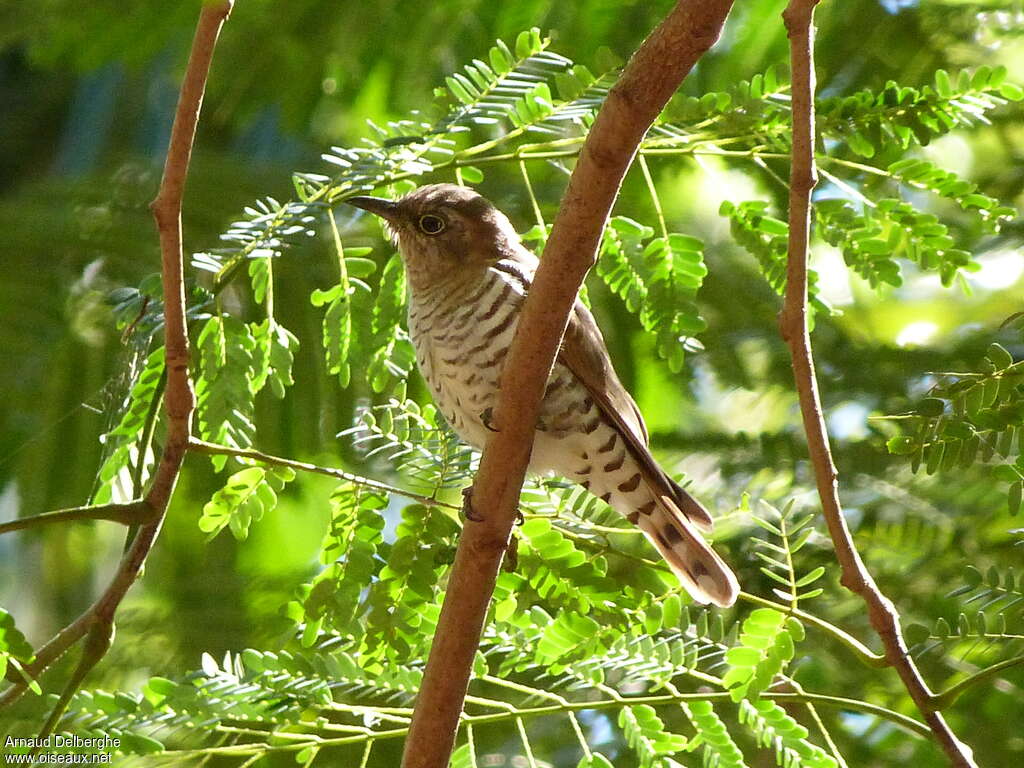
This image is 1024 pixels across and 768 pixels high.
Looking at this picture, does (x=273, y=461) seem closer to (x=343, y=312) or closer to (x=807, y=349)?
(x=343, y=312)

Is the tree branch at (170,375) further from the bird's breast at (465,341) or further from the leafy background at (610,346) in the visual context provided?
the bird's breast at (465,341)

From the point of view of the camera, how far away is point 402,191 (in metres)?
2.67

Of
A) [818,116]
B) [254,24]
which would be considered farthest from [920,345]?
[254,24]

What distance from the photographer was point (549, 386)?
287 centimetres

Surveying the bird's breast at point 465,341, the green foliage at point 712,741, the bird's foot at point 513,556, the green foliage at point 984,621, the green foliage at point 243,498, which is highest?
the bird's breast at point 465,341

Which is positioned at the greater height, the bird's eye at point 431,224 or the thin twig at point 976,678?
the bird's eye at point 431,224

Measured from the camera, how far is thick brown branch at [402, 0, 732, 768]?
1.63 meters

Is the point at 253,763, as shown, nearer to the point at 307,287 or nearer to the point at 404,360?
the point at 404,360

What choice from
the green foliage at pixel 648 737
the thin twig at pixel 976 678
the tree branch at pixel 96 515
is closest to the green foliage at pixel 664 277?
the green foliage at pixel 648 737

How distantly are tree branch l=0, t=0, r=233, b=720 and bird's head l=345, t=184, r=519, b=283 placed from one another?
112 centimetres

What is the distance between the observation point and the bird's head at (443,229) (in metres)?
3.07

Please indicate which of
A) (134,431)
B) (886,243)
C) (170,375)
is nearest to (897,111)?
(886,243)

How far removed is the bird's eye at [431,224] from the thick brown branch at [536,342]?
126 cm

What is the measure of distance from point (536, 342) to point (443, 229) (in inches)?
53.5
